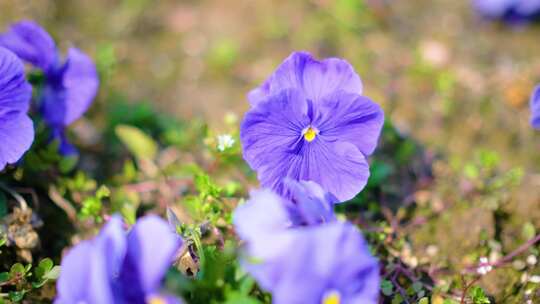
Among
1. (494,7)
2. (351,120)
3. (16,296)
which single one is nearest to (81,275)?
(16,296)

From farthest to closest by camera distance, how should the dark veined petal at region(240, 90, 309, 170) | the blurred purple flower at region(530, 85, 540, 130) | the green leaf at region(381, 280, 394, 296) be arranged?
the blurred purple flower at region(530, 85, 540, 130) → the green leaf at region(381, 280, 394, 296) → the dark veined petal at region(240, 90, 309, 170)

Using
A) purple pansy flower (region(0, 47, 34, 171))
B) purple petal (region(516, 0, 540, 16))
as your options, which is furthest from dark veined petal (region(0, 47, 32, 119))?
purple petal (region(516, 0, 540, 16))

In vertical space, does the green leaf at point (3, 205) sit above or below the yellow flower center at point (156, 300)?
below

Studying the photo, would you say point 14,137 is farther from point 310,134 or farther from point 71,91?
point 310,134

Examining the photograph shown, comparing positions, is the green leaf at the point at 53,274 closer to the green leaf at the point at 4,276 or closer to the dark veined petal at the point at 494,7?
the green leaf at the point at 4,276

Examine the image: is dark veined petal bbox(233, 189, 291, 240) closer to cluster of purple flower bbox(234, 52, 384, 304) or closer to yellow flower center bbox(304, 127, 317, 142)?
cluster of purple flower bbox(234, 52, 384, 304)

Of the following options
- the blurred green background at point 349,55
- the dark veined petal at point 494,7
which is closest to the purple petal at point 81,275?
the blurred green background at point 349,55

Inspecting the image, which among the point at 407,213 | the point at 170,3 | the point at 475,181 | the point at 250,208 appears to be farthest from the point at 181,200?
the point at 170,3
